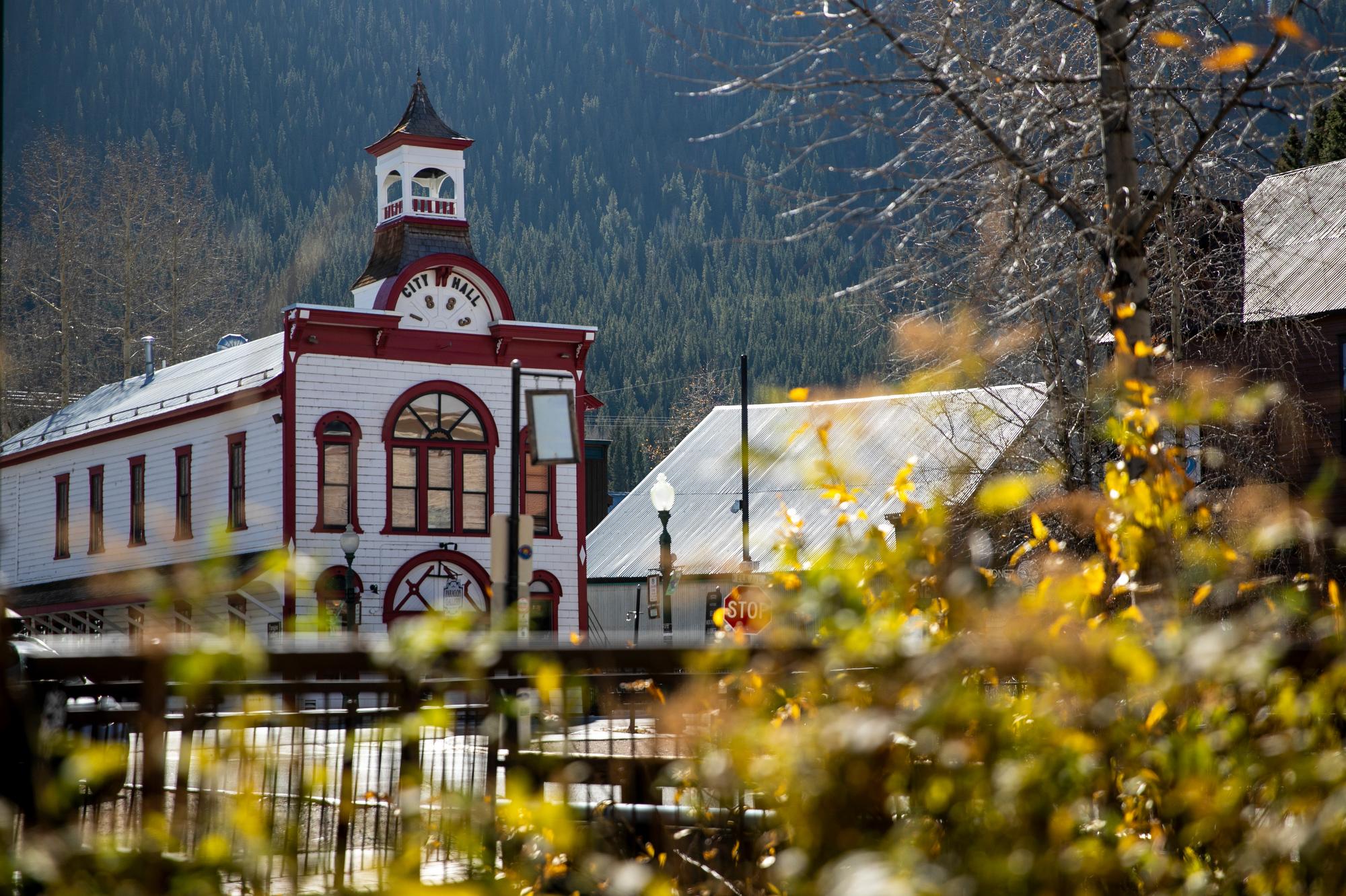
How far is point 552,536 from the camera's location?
34594 millimetres

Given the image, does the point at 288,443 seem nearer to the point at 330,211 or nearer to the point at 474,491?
the point at 474,491

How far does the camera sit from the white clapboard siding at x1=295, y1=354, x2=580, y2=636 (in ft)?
104

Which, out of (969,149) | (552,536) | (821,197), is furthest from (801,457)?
(552,536)

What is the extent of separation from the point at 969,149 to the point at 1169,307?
39.2ft

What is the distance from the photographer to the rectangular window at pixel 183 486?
1339 inches

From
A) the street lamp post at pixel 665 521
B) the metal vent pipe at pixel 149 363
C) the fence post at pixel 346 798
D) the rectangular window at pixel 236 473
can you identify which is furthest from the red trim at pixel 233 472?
the fence post at pixel 346 798

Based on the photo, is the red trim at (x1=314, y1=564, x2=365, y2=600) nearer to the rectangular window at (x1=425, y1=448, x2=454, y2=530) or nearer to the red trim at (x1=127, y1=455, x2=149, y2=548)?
the rectangular window at (x1=425, y1=448, x2=454, y2=530)

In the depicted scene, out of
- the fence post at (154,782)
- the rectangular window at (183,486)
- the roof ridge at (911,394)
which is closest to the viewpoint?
the fence post at (154,782)

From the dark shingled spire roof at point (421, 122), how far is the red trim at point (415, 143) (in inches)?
1.7

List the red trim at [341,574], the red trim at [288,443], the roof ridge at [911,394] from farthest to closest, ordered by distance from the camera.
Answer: the red trim at [288,443]
the red trim at [341,574]
the roof ridge at [911,394]

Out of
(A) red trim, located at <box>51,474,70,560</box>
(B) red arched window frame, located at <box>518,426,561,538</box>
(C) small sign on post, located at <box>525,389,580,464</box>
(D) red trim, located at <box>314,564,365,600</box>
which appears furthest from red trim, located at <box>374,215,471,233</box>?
(C) small sign on post, located at <box>525,389,580,464</box>

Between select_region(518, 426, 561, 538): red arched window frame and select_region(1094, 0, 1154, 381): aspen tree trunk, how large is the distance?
26.8 metres

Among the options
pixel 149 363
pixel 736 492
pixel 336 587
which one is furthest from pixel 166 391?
pixel 736 492

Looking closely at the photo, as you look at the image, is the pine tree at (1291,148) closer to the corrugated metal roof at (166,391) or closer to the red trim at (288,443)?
the red trim at (288,443)
